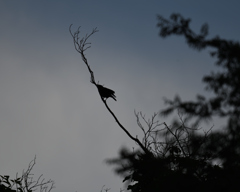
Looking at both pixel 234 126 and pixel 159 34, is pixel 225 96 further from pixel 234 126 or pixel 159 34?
pixel 159 34

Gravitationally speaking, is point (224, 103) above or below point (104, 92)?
below

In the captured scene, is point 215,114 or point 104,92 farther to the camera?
point 104,92

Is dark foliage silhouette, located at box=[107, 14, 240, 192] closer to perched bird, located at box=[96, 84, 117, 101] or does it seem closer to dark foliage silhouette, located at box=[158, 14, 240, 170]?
dark foliage silhouette, located at box=[158, 14, 240, 170]

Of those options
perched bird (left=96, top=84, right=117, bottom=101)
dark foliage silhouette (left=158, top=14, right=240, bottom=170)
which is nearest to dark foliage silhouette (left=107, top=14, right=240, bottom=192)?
dark foliage silhouette (left=158, top=14, right=240, bottom=170)

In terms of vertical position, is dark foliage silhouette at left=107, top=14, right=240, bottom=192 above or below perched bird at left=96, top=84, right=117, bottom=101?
below

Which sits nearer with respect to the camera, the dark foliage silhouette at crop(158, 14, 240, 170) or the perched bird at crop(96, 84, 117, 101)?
the dark foliage silhouette at crop(158, 14, 240, 170)

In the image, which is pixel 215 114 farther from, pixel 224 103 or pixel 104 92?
pixel 104 92

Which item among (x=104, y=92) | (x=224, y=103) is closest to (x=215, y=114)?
(x=224, y=103)

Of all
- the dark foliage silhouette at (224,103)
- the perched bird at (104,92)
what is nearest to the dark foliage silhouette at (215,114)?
the dark foliage silhouette at (224,103)

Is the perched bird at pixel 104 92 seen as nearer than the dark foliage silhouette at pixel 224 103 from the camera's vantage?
No

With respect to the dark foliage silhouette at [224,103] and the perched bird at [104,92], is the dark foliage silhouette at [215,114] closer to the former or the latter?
the dark foliage silhouette at [224,103]

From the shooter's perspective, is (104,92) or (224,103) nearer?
(224,103)

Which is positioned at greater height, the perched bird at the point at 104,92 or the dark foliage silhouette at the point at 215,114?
the perched bird at the point at 104,92

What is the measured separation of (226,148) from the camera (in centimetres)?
235
